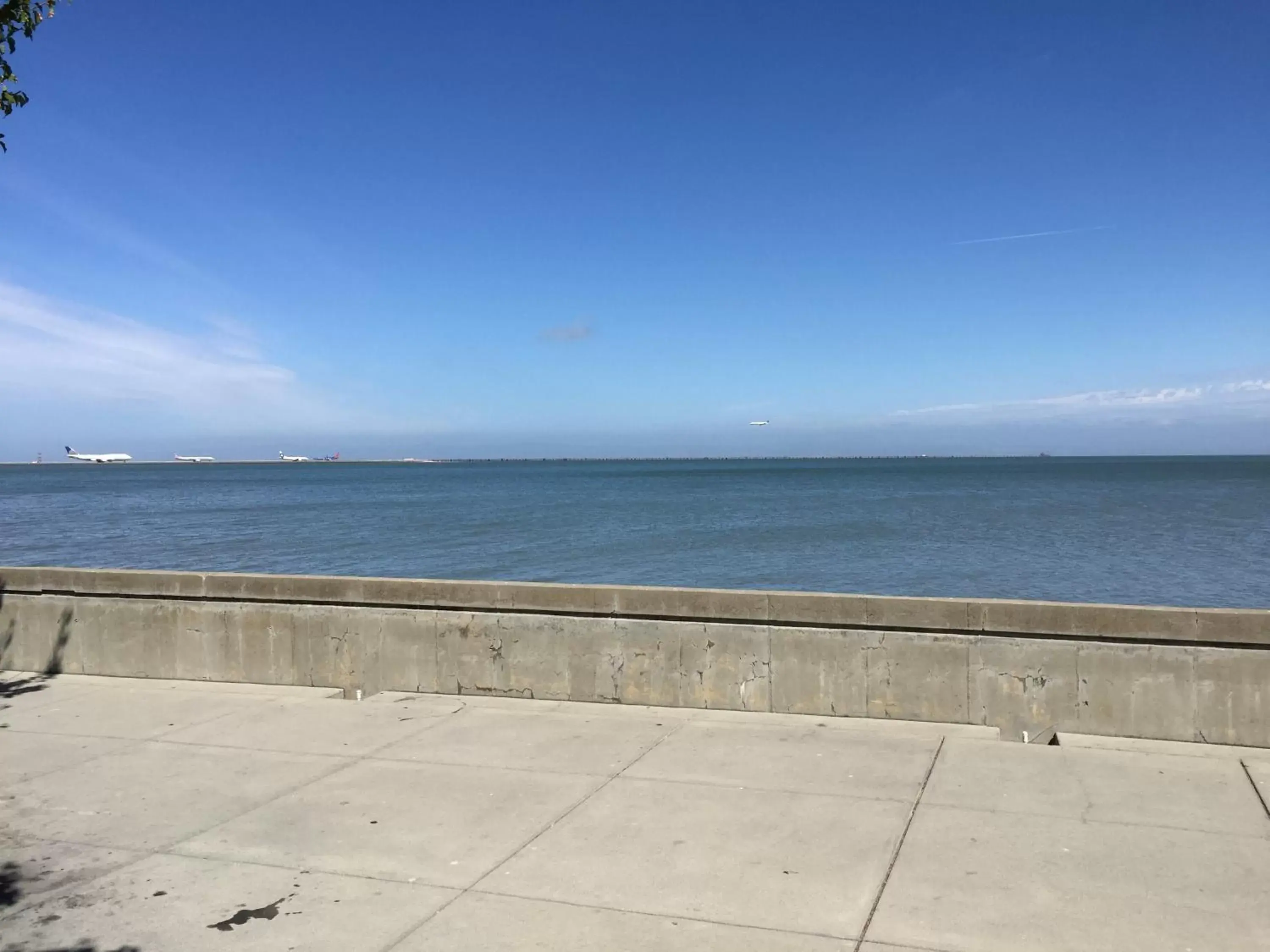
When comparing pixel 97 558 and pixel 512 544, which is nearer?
pixel 97 558

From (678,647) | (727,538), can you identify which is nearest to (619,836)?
(678,647)

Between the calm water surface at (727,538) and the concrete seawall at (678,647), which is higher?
the concrete seawall at (678,647)

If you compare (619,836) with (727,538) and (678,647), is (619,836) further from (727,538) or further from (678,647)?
(727,538)

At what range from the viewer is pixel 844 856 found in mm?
4723

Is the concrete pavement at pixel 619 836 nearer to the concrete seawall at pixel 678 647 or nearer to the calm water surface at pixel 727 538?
the concrete seawall at pixel 678 647

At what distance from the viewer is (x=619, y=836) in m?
5.03

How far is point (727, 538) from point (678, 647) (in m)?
33.9

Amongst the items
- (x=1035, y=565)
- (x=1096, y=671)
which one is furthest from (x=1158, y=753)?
(x=1035, y=565)

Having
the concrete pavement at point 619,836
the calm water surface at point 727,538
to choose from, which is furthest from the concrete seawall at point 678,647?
the calm water surface at point 727,538

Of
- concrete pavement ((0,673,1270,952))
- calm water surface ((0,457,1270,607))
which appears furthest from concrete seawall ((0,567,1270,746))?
calm water surface ((0,457,1270,607))

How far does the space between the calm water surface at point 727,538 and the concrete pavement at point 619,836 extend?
60.9 feet

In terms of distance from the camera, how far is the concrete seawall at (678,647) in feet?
22.0

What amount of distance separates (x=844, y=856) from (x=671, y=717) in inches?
112

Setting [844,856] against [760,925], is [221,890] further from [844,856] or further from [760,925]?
[844,856]
